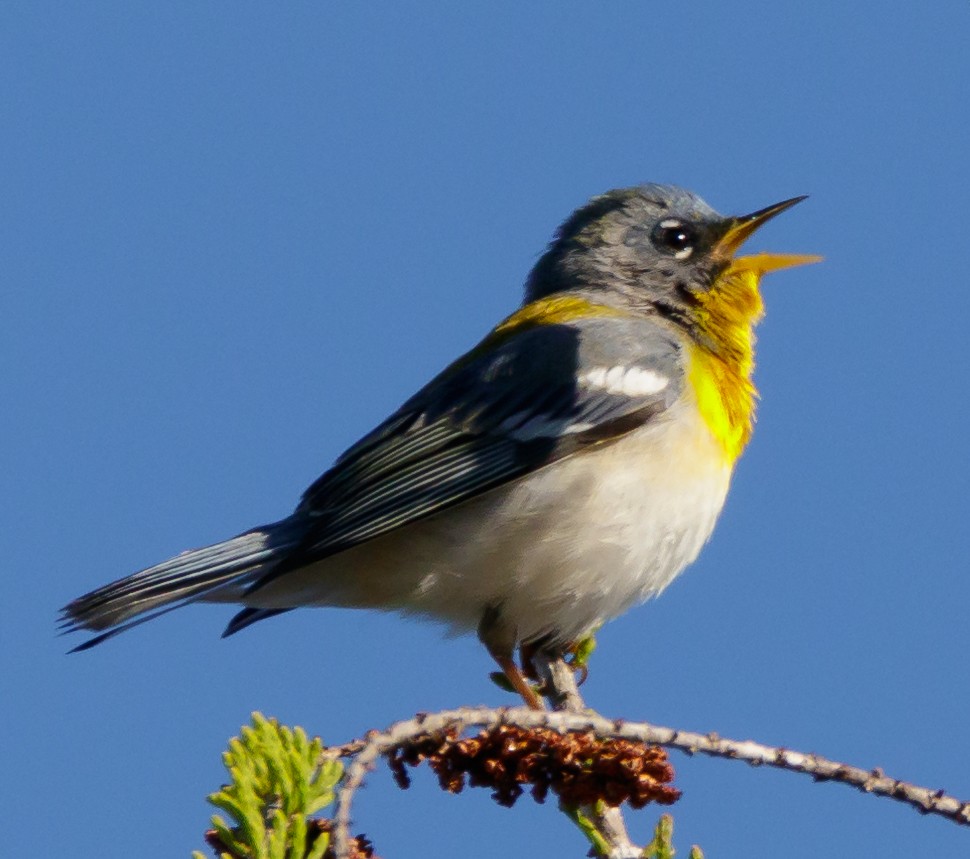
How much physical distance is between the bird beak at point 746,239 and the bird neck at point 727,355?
0.04 meters

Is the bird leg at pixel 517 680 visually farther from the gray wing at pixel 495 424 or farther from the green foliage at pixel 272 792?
the green foliage at pixel 272 792

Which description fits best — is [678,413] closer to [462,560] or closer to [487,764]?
[462,560]

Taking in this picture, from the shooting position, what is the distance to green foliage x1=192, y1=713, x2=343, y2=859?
8.11 feet

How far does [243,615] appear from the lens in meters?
5.27

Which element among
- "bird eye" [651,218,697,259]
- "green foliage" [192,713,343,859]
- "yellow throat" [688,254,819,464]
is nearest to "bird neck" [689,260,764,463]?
"yellow throat" [688,254,819,464]

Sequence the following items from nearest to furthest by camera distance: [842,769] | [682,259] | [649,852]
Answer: [842,769] < [649,852] < [682,259]

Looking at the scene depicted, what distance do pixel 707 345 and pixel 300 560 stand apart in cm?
206

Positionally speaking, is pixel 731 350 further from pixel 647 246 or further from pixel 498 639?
pixel 498 639

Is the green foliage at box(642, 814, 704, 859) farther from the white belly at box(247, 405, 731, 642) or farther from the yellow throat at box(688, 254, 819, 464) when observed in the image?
the yellow throat at box(688, 254, 819, 464)

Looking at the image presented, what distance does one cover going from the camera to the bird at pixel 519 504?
4.88m

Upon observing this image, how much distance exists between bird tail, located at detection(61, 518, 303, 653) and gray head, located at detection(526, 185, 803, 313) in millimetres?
2047

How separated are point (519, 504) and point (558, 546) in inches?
9.1

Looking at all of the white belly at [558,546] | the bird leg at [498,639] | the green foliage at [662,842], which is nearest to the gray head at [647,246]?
the white belly at [558,546]

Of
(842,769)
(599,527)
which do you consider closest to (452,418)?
(599,527)
